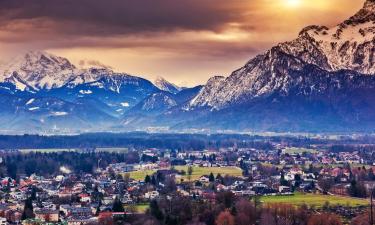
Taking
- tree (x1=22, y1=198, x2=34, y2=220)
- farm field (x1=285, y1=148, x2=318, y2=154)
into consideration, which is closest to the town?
tree (x1=22, y1=198, x2=34, y2=220)

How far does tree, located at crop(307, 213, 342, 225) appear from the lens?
68562 mm

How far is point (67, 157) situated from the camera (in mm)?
156500

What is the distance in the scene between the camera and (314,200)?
3563 inches

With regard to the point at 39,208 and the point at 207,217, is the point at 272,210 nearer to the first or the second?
the point at 207,217

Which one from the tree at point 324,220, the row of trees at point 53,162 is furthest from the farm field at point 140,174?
the tree at point 324,220

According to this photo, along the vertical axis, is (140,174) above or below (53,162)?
below

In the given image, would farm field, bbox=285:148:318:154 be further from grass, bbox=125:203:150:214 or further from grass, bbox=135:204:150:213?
grass, bbox=135:204:150:213

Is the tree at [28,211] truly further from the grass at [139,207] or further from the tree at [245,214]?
the tree at [245,214]

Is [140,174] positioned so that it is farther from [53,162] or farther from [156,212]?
[156,212]

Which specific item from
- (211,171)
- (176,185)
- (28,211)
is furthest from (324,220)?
(211,171)

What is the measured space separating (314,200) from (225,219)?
21541 millimetres

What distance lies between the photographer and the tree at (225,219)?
7056 centimetres

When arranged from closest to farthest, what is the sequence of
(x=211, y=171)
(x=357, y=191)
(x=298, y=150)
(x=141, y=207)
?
(x=141, y=207) < (x=357, y=191) < (x=211, y=171) < (x=298, y=150)

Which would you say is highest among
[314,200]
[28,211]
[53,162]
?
[53,162]
